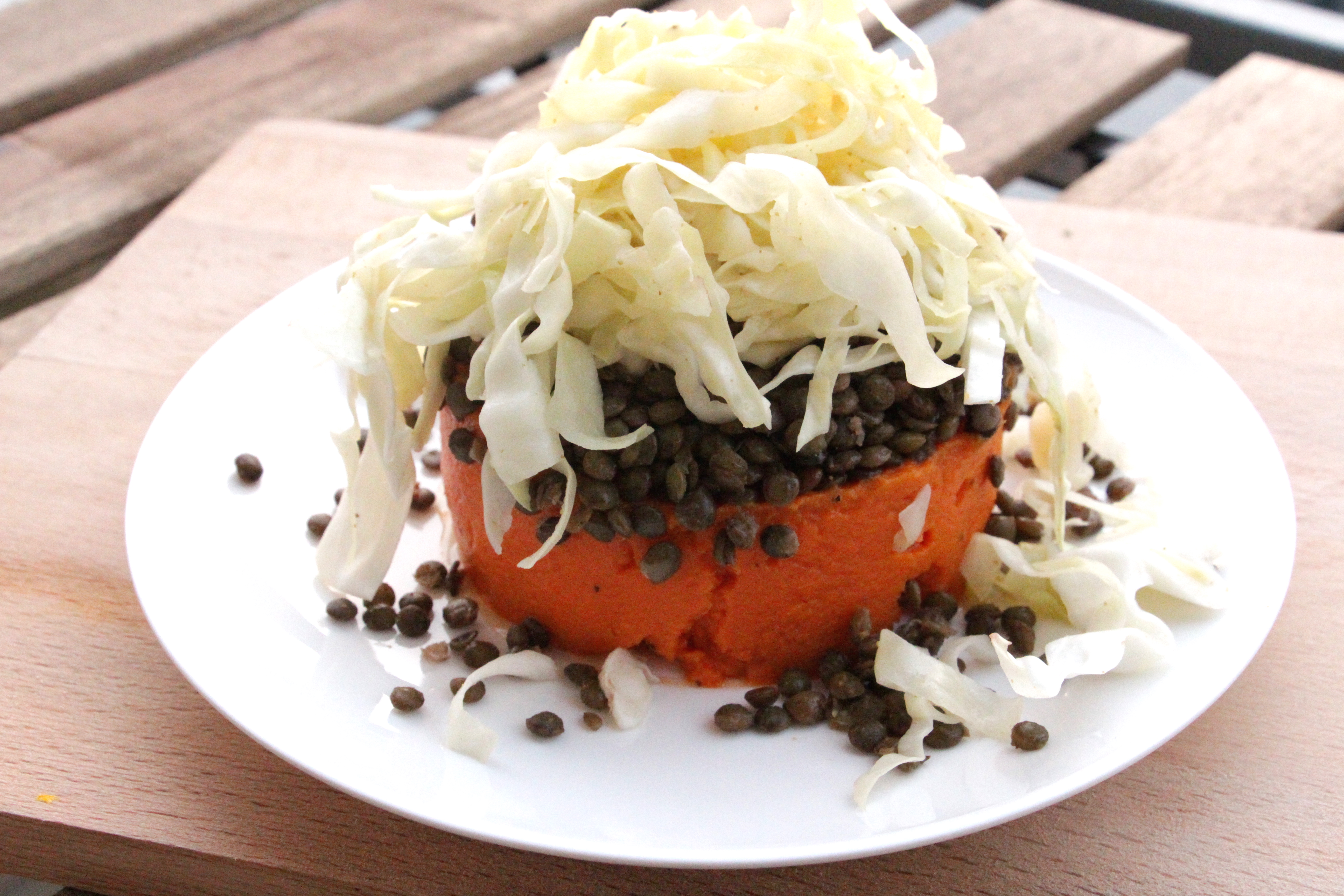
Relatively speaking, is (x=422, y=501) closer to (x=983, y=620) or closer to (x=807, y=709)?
(x=807, y=709)

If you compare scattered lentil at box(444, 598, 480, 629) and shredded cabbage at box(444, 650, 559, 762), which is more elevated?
shredded cabbage at box(444, 650, 559, 762)

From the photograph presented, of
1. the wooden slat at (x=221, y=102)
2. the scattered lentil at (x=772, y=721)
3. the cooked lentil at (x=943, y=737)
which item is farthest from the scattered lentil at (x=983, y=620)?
the wooden slat at (x=221, y=102)

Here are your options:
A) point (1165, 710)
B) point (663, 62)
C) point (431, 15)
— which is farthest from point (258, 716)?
point (431, 15)

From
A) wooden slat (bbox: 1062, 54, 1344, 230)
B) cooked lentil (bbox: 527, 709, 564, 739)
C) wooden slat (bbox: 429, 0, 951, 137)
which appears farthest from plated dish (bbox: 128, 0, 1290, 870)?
wooden slat (bbox: 429, 0, 951, 137)

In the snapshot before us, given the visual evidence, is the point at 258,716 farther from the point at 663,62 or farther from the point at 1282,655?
the point at 1282,655

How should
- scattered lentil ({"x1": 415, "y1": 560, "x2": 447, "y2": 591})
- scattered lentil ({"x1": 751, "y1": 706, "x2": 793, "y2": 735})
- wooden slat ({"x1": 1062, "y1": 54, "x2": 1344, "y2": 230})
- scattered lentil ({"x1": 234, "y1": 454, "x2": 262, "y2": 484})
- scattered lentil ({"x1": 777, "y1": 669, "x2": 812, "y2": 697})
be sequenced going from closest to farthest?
scattered lentil ({"x1": 751, "y1": 706, "x2": 793, "y2": 735}), scattered lentil ({"x1": 777, "y1": 669, "x2": 812, "y2": 697}), scattered lentil ({"x1": 415, "y1": 560, "x2": 447, "y2": 591}), scattered lentil ({"x1": 234, "y1": 454, "x2": 262, "y2": 484}), wooden slat ({"x1": 1062, "y1": 54, "x2": 1344, "y2": 230})

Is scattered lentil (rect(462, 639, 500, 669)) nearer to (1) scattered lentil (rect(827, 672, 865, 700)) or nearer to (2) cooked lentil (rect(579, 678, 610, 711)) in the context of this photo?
(2) cooked lentil (rect(579, 678, 610, 711))

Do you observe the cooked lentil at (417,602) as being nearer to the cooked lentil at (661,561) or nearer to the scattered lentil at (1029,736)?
the cooked lentil at (661,561)
